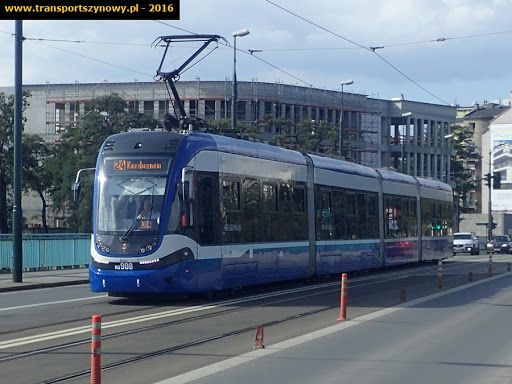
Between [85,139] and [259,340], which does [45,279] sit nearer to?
[259,340]

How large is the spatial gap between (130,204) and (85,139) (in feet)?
105

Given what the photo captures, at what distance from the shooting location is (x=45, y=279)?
3114 centimetres

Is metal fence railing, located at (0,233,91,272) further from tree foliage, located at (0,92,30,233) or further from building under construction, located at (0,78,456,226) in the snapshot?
building under construction, located at (0,78,456,226)

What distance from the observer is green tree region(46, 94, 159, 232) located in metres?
51.2

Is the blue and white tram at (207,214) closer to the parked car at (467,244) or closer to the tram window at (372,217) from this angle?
the tram window at (372,217)

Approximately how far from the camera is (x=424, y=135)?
10238 cm

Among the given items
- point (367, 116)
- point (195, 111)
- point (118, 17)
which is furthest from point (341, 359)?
point (367, 116)

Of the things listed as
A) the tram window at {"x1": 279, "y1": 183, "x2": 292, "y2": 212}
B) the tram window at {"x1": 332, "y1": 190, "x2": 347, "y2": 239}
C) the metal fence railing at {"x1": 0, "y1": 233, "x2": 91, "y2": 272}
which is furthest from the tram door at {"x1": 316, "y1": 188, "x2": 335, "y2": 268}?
the metal fence railing at {"x1": 0, "y1": 233, "x2": 91, "y2": 272}

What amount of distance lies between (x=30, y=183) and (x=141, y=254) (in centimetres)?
3368

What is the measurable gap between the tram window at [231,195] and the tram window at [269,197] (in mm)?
1770

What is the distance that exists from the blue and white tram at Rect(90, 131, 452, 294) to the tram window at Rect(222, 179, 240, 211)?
24mm

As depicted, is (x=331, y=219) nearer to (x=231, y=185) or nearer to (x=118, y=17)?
(x=231, y=185)

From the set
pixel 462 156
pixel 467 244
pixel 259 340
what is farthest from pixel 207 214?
pixel 462 156

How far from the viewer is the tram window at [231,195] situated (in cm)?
2280
